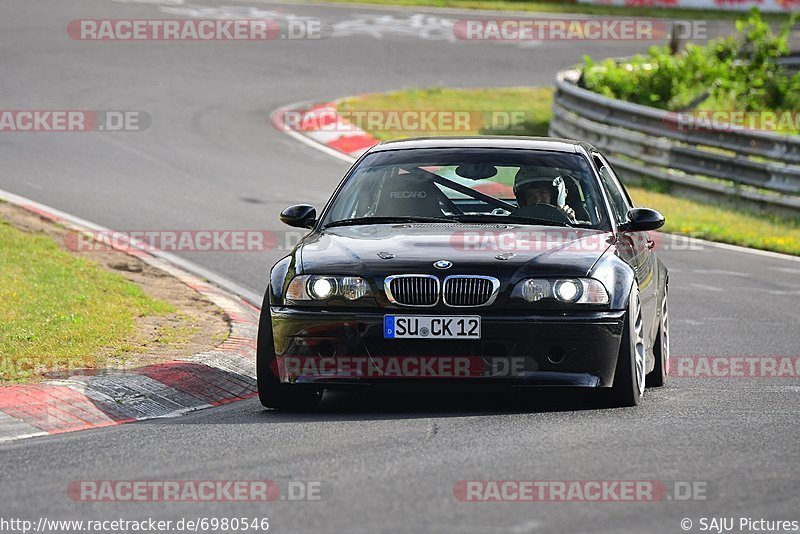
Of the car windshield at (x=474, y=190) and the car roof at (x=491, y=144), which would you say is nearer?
the car windshield at (x=474, y=190)

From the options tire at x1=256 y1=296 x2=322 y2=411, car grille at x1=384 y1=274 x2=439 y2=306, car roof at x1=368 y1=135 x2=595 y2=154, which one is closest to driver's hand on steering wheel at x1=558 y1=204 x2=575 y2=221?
car roof at x1=368 y1=135 x2=595 y2=154

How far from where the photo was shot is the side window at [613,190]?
29.8 ft

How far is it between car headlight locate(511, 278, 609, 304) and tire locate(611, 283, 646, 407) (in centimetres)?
22

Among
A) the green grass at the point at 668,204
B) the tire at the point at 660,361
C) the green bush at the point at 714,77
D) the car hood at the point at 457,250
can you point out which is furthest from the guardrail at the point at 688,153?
the car hood at the point at 457,250

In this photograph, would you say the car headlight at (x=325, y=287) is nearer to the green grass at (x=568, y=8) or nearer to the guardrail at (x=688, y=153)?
the guardrail at (x=688, y=153)

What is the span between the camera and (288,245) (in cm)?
1477

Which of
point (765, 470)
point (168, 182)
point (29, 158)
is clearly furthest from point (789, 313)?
point (29, 158)

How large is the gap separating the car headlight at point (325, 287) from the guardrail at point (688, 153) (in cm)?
1091

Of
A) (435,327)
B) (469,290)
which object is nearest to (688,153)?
(469,290)

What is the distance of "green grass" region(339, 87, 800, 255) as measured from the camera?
16344 millimetres

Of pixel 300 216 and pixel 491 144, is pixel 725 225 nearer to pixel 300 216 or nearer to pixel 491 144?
pixel 491 144

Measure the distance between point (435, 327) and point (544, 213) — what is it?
1453 mm

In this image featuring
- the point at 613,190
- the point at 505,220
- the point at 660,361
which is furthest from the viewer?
the point at 613,190

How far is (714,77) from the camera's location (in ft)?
77.5
